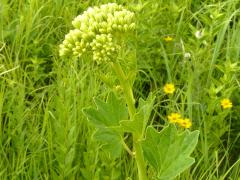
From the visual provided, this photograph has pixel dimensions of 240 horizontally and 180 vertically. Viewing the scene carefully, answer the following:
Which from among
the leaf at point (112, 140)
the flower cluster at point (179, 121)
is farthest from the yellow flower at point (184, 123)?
the leaf at point (112, 140)

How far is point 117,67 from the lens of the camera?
1321 mm

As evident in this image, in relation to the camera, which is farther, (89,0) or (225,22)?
(89,0)

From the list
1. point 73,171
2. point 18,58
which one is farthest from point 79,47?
point 18,58

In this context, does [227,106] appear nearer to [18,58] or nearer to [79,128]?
[79,128]

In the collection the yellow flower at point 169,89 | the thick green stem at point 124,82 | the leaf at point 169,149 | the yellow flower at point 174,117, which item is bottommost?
the yellow flower at point 174,117

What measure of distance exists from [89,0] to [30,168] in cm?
139

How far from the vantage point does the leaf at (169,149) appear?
4.34ft

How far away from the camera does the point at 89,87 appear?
230 cm

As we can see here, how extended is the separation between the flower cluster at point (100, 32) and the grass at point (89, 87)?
61 centimetres

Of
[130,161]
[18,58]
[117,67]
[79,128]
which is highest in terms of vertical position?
[117,67]

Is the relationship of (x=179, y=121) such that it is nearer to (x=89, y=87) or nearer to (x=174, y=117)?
(x=174, y=117)

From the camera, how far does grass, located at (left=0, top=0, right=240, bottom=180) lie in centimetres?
200

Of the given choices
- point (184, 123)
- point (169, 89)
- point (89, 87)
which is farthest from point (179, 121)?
point (89, 87)

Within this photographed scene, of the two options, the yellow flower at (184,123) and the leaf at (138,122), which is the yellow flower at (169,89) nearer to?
the yellow flower at (184,123)
